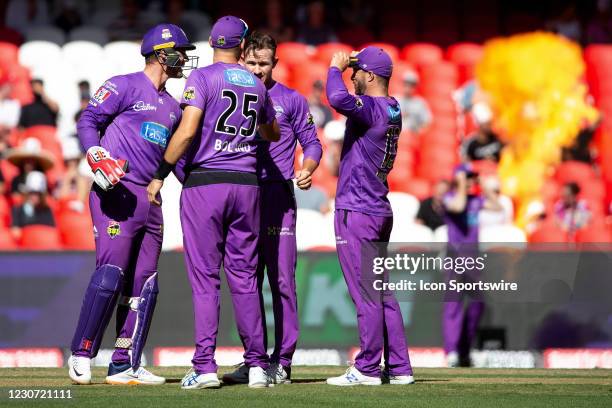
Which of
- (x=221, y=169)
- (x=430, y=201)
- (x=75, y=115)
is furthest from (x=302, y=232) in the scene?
(x=221, y=169)

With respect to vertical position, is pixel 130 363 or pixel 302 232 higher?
pixel 302 232

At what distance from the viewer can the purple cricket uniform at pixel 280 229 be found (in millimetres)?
8859

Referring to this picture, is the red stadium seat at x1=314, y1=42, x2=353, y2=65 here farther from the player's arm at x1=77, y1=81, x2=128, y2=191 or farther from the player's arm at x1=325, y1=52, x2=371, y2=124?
the player's arm at x1=77, y1=81, x2=128, y2=191

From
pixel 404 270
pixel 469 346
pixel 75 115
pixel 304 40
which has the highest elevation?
pixel 304 40

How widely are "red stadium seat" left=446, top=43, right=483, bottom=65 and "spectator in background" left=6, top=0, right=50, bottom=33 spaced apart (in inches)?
250

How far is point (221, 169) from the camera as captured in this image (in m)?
7.99

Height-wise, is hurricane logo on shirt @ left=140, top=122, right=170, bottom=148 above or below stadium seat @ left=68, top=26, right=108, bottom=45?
below

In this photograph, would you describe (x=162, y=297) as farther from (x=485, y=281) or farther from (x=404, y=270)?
(x=485, y=281)

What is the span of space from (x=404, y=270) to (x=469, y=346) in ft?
3.21

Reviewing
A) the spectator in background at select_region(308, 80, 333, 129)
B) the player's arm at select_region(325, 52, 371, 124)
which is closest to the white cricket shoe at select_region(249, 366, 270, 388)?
the player's arm at select_region(325, 52, 371, 124)

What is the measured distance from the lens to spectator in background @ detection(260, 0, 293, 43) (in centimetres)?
1878

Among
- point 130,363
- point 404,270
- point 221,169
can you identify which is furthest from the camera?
point 404,270

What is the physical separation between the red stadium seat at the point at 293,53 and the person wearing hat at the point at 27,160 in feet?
13.6

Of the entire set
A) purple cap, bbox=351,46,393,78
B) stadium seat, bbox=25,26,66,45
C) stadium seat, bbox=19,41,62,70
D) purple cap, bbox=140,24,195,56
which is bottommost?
purple cap, bbox=351,46,393,78
